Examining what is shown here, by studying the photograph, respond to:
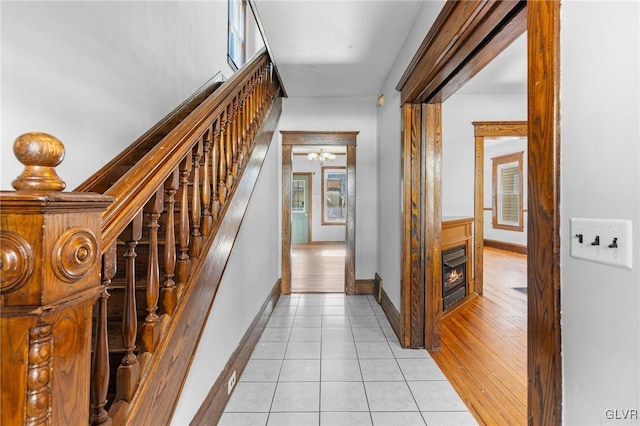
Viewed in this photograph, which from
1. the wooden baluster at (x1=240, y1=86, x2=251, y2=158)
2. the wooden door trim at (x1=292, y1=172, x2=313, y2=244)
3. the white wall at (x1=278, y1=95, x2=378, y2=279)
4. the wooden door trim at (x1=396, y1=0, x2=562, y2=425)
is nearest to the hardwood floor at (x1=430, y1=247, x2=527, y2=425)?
the wooden door trim at (x1=396, y1=0, x2=562, y2=425)

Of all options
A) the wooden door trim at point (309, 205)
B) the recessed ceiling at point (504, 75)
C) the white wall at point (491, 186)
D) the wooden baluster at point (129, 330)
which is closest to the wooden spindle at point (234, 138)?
the wooden baluster at point (129, 330)

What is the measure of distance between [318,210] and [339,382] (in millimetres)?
7640

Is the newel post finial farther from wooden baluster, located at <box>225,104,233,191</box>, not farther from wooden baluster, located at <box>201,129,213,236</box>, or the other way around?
wooden baluster, located at <box>225,104,233,191</box>

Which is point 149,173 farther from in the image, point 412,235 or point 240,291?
point 412,235

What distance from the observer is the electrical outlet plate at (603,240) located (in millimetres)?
719

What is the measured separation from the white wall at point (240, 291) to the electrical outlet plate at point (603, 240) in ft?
5.06

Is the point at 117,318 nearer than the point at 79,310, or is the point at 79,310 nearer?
the point at 79,310

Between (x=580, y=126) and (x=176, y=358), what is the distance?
1.51m

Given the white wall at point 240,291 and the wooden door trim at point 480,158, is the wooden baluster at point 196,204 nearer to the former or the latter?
the white wall at point 240,291

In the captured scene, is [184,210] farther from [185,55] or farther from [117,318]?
[185,55]

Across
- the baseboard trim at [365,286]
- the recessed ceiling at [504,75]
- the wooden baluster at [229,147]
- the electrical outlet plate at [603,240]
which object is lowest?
the baseboard trim at [365,286]

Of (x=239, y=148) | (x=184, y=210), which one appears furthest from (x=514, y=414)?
(x=239, y=148)

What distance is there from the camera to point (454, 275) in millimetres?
3482

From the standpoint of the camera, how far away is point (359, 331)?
296cm
